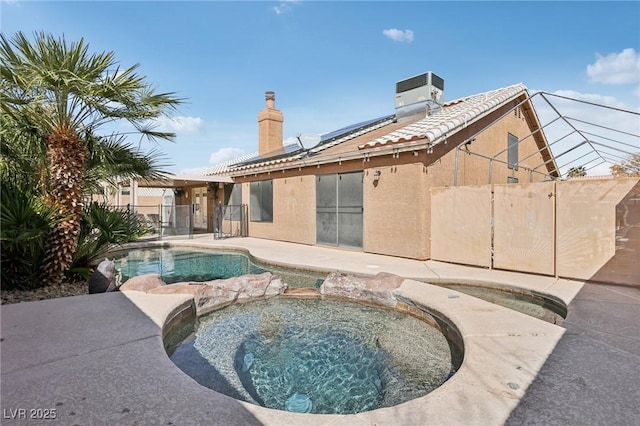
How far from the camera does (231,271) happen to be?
352 inches

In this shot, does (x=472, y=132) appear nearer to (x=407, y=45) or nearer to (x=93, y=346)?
(x=407, y=45)

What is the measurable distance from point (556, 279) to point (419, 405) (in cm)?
588

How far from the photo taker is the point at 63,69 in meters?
4.86

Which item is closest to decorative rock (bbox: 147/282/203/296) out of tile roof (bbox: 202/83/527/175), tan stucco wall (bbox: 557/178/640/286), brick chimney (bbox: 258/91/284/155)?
tile roof (bbox: 202/83/527/175)

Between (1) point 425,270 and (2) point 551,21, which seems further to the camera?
(2) point 551,21

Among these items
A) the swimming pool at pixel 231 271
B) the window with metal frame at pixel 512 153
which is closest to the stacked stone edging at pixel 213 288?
the swimming pool at pixel 231 271

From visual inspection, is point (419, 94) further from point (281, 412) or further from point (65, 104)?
point (281, 412)

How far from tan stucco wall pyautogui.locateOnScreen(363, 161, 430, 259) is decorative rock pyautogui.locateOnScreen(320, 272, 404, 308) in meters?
3.13

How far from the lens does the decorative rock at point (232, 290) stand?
536 cm

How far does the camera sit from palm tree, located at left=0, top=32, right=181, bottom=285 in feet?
15.9

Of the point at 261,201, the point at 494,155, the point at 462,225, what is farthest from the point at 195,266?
the point at 494,155

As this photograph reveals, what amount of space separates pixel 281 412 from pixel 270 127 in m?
17.1

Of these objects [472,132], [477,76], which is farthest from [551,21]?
[477,76]

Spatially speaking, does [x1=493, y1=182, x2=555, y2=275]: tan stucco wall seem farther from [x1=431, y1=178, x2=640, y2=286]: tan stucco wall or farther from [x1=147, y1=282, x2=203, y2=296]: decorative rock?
[x1=147, y1=282, x2=203, y2=296]: decorative rock
